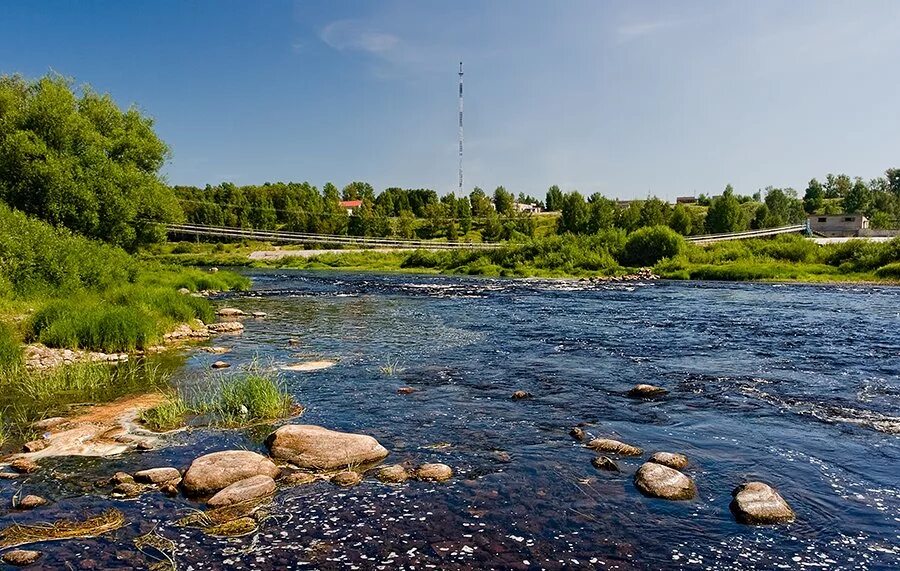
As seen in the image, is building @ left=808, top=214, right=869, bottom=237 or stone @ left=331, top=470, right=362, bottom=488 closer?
stone @ left=331, top=470, right=362, bottom=488

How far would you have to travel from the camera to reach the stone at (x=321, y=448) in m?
12.3

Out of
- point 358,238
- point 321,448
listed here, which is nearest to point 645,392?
point 321,448

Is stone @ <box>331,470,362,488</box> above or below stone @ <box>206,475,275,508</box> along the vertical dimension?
below

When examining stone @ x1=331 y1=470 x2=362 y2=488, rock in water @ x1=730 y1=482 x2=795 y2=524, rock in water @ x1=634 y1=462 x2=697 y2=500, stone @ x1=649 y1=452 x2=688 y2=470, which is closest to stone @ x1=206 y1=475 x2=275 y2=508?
stone @ x1=331 y1=470 x2=362 y2=488

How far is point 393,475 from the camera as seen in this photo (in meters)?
11.6

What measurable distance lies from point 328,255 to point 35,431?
103 m

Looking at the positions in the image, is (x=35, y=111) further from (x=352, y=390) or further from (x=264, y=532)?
(x=264, y=532)

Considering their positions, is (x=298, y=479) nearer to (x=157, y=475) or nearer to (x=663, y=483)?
Answer: (x=157, y=475)

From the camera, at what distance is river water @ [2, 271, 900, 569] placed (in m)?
8.95

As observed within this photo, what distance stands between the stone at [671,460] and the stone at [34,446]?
42.2 ft

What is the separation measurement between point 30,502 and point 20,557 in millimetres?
2108

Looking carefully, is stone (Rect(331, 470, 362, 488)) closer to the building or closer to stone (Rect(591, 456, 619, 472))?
stone (Rect(591, 456, 619, 472))

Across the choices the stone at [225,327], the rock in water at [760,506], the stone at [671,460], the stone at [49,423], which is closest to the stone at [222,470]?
the stone at [49,423]

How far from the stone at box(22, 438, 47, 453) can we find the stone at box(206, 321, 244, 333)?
56.7 ft
